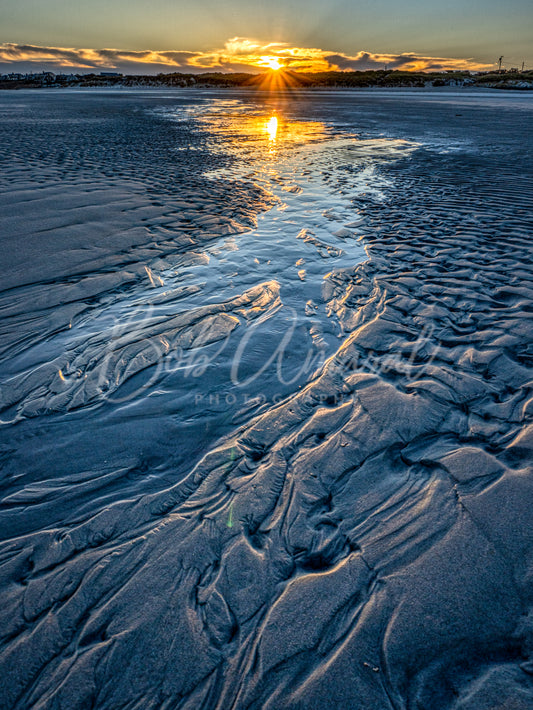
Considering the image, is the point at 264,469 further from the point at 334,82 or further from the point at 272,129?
the point at 334,82

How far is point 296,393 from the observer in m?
3.45

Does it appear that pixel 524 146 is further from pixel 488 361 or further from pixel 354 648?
pixel 354 648

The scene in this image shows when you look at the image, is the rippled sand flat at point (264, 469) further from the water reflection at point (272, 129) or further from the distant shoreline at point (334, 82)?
the distant shoreline at point (334, 82)

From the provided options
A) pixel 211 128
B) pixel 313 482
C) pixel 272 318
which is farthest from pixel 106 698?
pixel 211 128

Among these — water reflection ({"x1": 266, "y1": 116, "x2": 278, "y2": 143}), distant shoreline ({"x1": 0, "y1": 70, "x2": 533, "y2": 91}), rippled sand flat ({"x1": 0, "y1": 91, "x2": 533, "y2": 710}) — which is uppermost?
distant shoreline ({"x1": 0, "y1": 70, "x2": 533, "y2": 91})

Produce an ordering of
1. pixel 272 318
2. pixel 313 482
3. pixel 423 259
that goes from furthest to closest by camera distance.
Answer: pixel 423 259 → pixel 272 318 → pixel 313 482

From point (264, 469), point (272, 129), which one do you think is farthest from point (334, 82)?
point (264, 469)

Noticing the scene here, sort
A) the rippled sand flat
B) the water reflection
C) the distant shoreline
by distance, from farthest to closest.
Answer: the distant shoreline < the water reflection < the rippled sand flat

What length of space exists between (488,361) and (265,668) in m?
3.29

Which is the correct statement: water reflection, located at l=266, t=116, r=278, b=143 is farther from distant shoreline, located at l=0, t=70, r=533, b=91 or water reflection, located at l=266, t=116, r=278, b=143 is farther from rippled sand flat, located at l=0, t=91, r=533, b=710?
distant shoreline, located at l=0, t=70, r=533, b=91

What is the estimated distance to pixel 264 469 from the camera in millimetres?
2709

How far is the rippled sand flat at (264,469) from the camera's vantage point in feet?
5.73

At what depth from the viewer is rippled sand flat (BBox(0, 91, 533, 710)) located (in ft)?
5.73

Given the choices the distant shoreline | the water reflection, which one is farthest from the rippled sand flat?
the distant shoreline
